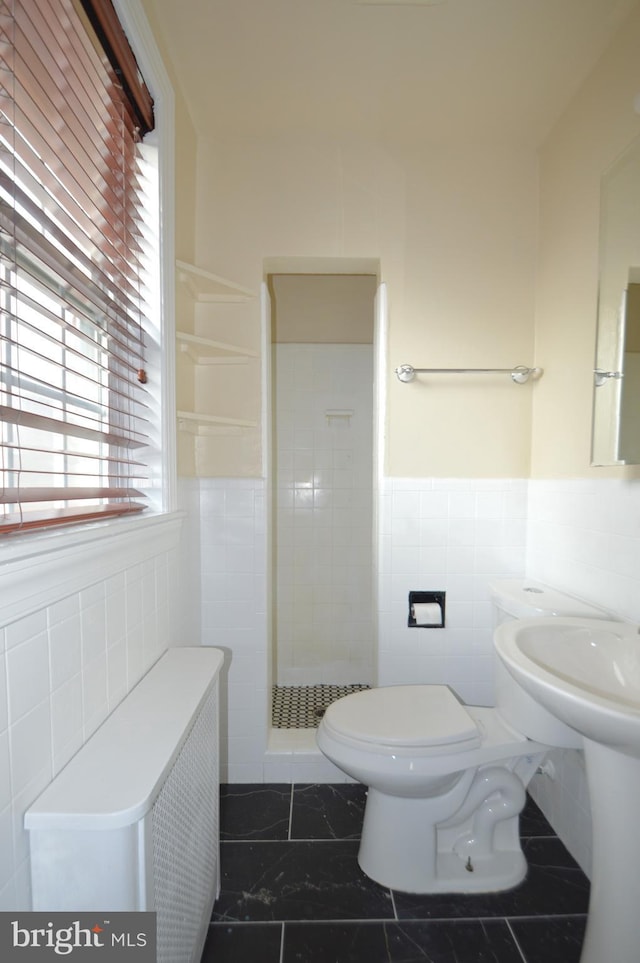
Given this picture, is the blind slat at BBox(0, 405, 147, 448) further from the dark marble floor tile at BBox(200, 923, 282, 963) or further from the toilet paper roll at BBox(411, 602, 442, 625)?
the dark marble floor tile at BBox(200, 923, 282, 963)

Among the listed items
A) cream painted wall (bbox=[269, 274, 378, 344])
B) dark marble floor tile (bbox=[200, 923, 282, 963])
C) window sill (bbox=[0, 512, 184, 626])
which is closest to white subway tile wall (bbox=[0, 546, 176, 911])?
window sill (bbox=[0, 512, 184, 626])

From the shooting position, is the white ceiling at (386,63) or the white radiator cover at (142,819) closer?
the white radiator cover at (142,819)

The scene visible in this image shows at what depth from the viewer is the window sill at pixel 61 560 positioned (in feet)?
2.15

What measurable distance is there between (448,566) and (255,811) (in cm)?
116

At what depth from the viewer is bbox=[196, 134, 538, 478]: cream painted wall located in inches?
72.1

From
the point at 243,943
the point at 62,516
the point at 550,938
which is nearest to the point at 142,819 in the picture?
the point at 62,516

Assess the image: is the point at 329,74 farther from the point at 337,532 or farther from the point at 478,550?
the point at 337,532

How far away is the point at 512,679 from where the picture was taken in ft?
4.83

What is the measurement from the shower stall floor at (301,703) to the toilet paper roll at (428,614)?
78 cm

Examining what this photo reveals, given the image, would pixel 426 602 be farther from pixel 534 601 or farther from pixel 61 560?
pixel 61 560

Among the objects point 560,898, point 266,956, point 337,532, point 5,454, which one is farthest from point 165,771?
point 337,532

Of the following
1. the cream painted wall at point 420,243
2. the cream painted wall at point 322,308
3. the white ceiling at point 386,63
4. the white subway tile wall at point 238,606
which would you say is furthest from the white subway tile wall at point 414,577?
the white ceiling at point 386,63

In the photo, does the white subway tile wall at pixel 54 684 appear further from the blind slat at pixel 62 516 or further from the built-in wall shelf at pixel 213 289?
the built-in wall shelf at pixel 213 289

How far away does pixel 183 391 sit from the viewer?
5.53 feet
